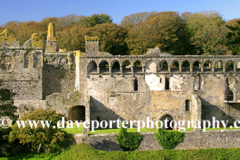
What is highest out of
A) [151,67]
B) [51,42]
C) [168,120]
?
[51,42]

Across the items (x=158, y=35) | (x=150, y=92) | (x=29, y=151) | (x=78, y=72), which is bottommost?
(x=29, y=151)

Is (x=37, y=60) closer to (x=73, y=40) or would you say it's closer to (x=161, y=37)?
(x=73, y=40)

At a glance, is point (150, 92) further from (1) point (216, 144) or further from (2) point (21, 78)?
(2) point (21, 78)

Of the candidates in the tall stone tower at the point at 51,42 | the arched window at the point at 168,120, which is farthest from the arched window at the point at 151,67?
the tall stone tower at the point at 51,42

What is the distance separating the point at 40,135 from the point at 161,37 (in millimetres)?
22665

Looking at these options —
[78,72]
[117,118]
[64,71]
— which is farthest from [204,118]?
[64,71]

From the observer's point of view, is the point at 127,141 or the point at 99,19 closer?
the point at 127,141

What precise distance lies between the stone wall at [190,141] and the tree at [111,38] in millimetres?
19731

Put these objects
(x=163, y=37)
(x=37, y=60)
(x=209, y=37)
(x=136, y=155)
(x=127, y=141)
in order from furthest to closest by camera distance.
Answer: (x=209, y=37)
(x=163, y=37)
(x=37, y=60)
(x=127, y=141)
(x=136, y=155)

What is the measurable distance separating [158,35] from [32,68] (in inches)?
668

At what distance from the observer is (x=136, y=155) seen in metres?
20.8

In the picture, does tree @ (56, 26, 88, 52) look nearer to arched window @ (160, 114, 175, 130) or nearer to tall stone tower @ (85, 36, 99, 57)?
tall stone tower @ (85, 36, 99, 57)

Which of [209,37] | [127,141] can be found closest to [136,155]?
[127,141]

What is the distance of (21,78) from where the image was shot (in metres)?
28.3
